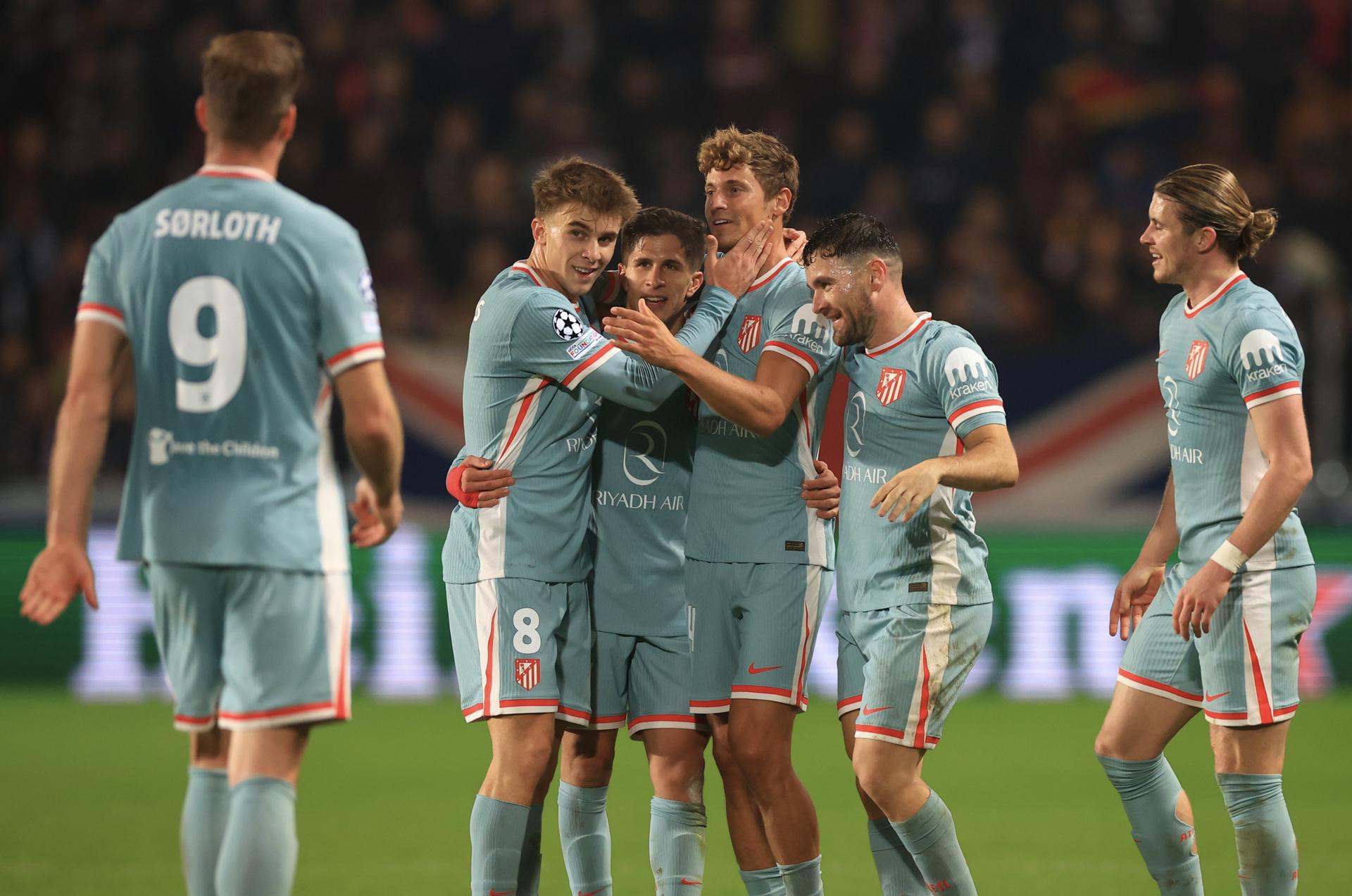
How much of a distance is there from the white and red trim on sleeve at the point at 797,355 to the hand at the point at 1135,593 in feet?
4.40

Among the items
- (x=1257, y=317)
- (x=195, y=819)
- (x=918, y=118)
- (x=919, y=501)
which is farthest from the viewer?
(x=918, y=118)

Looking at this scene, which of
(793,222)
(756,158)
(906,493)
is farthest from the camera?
(793,222)

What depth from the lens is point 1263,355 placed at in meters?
4.82

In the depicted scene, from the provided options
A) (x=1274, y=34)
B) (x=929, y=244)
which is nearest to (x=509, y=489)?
(x=929, y=244)

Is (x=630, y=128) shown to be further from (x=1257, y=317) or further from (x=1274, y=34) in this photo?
(x=1257, y=317)

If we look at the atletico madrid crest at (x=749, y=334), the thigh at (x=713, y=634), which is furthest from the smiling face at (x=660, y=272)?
the thigh at (x=713, y=634)

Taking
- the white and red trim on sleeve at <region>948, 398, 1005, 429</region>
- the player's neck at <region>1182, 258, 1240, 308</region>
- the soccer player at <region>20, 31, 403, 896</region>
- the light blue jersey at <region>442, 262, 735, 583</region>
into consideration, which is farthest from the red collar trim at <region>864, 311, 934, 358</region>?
the soccer player at <region>20, 31, 403, 896</region>

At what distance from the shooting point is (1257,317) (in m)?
4.88

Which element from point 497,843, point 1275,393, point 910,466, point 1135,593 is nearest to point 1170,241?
point 1275,393

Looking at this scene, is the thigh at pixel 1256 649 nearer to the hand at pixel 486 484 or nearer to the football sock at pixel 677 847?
the football sock at pixel 677 847

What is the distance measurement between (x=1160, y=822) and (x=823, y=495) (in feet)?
5.01

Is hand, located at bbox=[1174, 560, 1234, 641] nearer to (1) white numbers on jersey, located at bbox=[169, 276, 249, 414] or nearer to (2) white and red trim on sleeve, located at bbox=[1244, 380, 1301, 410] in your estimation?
(2) white and red trim on sleeve, located at bbox=[1244, 380, 1301, 410]

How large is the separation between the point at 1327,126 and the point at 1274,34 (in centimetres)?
131

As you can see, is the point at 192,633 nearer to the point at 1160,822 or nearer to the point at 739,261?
the point at 739,261
